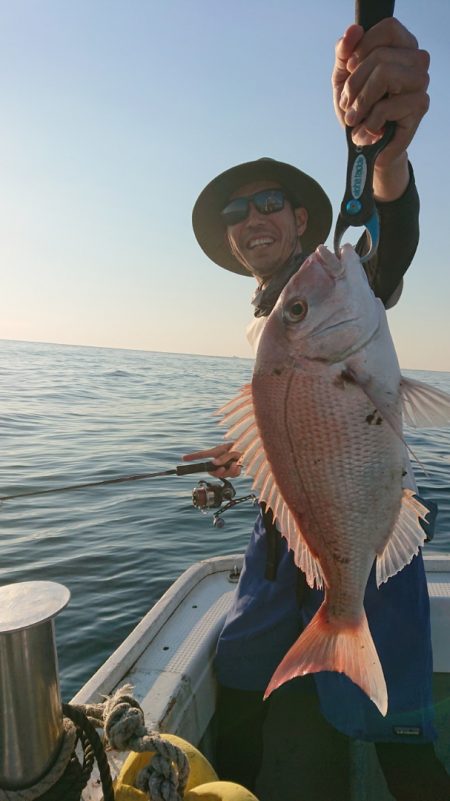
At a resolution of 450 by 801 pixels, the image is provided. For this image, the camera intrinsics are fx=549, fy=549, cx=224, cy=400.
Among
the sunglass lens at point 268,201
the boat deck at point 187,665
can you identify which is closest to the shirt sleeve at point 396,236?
the sunglass lens at point 268,201

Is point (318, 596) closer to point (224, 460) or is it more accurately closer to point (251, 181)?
point (224, 460)

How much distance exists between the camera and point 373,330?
5.73 feet

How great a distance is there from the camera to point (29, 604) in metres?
1.52

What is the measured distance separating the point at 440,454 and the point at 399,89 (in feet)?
39.4

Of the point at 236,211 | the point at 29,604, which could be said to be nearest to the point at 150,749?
the point at 29,604

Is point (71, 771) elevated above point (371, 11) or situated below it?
below

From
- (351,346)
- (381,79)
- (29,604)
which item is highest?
(381,79)

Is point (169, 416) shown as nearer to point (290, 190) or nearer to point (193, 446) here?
point (193, 446)

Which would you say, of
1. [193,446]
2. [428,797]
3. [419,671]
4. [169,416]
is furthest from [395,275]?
[169,416]

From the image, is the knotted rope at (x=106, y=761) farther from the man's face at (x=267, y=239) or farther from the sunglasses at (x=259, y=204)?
the sunglasses at (x=259, y=204)

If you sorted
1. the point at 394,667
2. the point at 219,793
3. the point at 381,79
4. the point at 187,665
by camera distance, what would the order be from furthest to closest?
the point at 187,665, the point at 394,667, the point at 381,79, the point at 219,793

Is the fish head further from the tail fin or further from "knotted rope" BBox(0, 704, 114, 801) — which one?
"knotted rope" BBox(0, 704, 114, 801)

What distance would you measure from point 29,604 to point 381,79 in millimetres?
1857

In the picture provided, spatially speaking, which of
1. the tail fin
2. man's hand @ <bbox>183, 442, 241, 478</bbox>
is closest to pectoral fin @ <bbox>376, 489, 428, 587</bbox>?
the tail fin
